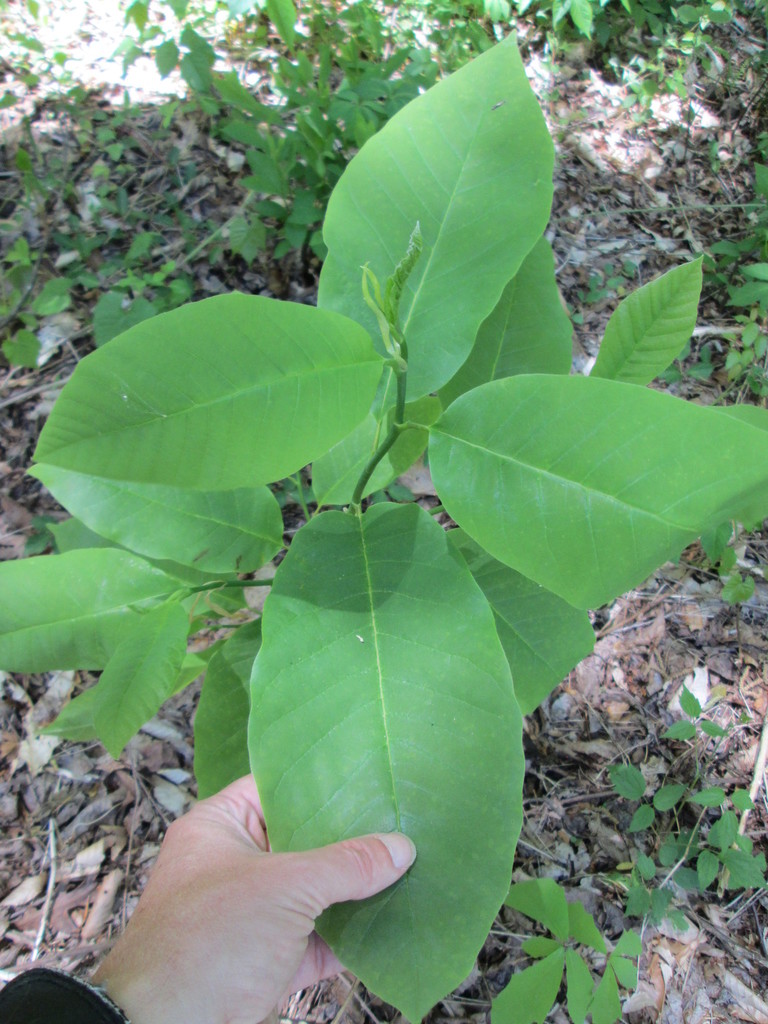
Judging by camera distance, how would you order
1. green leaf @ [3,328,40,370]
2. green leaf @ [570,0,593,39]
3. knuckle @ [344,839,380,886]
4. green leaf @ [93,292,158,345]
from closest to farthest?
knuckle @ [344,839,380,886], green leaf @ [93,292,158,345], green leaf @ [3,328,40,370], green leaf @ [570,0,593,39]

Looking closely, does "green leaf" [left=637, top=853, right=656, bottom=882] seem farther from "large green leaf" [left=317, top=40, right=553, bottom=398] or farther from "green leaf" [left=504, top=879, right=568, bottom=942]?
"large green leaf" [left=317, top=40, right=553, bottom=398]

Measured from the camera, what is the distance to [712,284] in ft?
10.2

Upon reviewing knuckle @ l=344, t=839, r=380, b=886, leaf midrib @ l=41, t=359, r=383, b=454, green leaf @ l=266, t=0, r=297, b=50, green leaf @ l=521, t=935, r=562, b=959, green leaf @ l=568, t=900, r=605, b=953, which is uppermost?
green leaf @ l=266, t=0, r=297, b=50

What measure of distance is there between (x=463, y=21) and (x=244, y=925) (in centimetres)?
399

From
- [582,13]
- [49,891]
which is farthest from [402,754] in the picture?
[582,13]

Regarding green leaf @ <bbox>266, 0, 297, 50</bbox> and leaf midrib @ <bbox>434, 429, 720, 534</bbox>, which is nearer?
leaf midrib @ <bbox>434, 429, 720, 534</bbox>

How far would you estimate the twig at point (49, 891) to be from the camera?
75.8 inches

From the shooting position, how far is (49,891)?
6.58ft

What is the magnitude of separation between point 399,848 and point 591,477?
0.57 metres

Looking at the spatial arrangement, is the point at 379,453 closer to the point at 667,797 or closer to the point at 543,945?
the point at 543,945

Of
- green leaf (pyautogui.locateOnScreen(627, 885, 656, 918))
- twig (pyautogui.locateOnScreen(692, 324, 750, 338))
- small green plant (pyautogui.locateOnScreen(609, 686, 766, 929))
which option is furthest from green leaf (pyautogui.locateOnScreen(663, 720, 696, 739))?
twig (pyautogui.locateOnScreen(692, 324, 750, 338))

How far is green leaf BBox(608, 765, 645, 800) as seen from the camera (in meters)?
1.93

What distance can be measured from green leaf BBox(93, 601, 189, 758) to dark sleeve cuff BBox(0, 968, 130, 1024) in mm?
375

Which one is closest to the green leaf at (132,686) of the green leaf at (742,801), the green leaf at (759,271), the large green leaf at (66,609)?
the large green leaf at (66,609)
